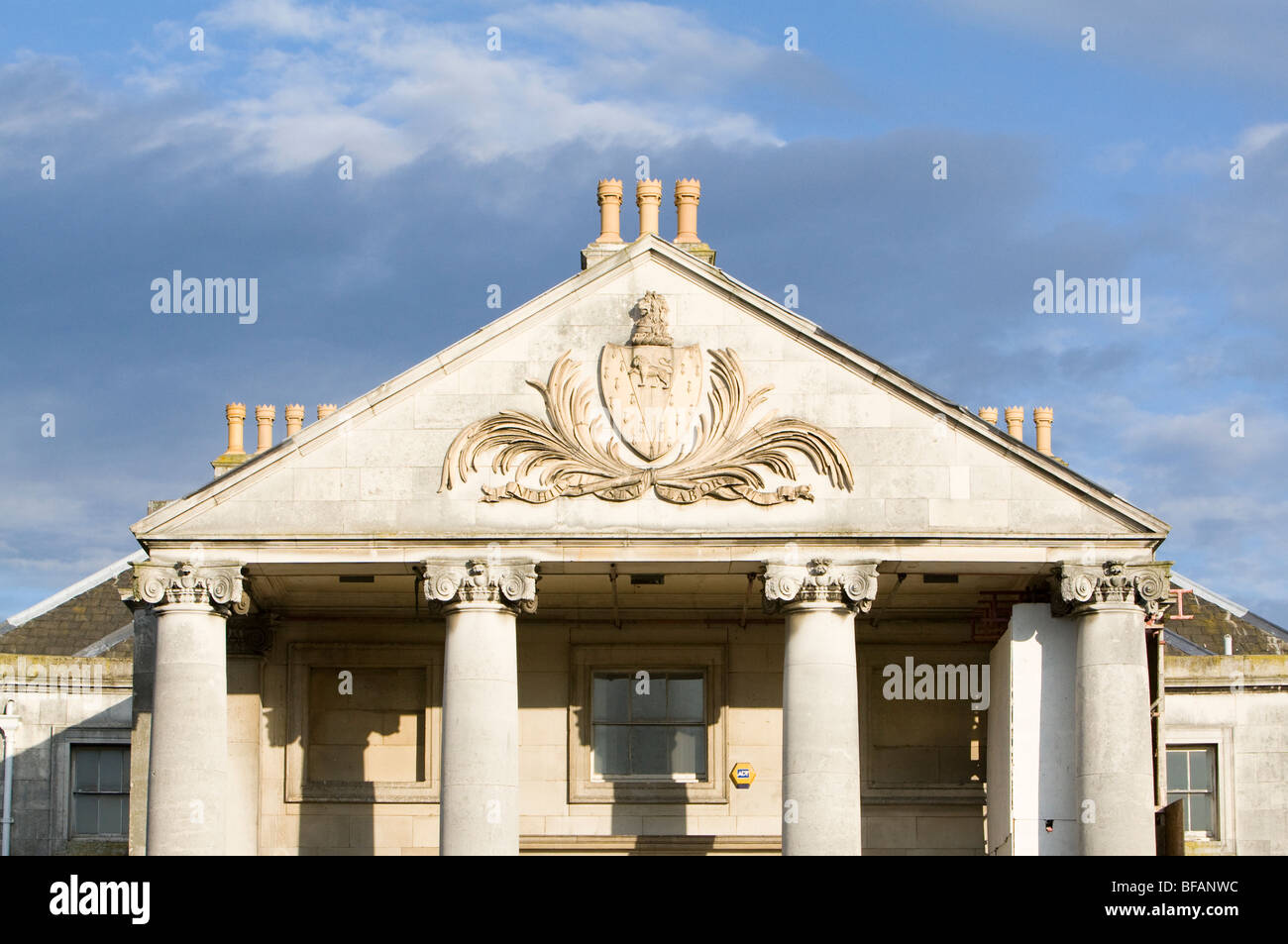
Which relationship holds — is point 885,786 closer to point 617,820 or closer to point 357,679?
point 617,820

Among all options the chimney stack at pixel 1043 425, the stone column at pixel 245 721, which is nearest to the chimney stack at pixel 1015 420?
the chimney stack at pixel 1043 425

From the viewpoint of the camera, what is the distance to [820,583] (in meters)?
44.0

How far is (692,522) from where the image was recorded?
44406 mm

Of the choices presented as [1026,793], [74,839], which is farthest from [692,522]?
[74,839]

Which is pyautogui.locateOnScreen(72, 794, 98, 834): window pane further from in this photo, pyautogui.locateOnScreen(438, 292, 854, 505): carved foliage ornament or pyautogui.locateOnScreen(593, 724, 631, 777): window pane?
pyautogui.locateOnScreen(438, 292, 854, 505): carved foliage ornament

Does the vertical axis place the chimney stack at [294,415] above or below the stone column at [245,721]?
above

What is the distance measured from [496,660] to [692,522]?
166 inches

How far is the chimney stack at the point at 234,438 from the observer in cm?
5250

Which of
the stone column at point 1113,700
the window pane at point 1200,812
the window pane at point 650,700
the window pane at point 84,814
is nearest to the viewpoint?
the stone column at point 1113,700

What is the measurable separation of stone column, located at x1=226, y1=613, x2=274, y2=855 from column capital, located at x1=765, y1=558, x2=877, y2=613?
11.1 metres

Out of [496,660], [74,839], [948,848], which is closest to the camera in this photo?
[496,660]

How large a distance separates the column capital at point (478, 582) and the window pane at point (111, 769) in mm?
17803

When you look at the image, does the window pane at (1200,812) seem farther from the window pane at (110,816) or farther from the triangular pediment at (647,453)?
the window pane at (110,816)
